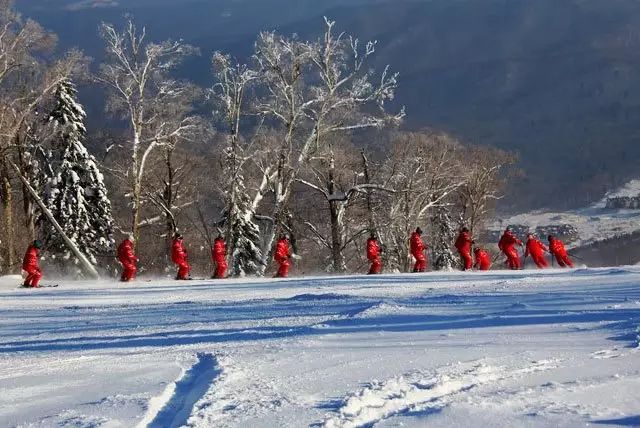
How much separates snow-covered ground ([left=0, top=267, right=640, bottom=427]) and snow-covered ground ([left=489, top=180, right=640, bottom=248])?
82262 millimetres

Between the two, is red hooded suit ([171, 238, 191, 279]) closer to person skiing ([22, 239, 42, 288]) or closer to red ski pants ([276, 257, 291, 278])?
red ski pants ([276, 257, 291, 278])

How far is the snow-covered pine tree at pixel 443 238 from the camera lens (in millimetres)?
45787

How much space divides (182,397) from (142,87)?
82.3 ft

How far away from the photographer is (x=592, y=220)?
109688mm

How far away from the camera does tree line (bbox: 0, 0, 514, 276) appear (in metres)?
28.2

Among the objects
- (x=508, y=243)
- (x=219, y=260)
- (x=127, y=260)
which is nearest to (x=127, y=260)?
(x=127, y=260)

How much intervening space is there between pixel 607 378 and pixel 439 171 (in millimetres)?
31823

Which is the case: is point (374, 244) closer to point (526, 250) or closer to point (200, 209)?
point (526, 250)

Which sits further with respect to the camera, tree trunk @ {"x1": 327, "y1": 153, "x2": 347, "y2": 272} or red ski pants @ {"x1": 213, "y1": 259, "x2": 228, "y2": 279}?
tree trunk @ {"x1": 327, "y1": 153, "x2": 347, "y2": 272}

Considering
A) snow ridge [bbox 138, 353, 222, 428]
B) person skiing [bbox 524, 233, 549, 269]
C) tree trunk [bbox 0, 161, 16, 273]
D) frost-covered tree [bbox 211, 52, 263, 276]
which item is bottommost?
snow ridge [bbox 138, 353, 222, 428]

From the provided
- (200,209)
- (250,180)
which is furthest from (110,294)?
(200,209)

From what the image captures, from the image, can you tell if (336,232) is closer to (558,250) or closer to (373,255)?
(373,255)

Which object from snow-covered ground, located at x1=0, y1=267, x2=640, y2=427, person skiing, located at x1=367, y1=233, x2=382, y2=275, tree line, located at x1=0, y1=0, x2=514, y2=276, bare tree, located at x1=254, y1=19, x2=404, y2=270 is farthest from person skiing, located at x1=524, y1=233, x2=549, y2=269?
snow-covered ground, located at x1=0, y1=267, x2=640, y2=427

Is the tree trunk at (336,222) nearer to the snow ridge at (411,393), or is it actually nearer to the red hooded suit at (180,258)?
the red hooded suit at (180,258)
